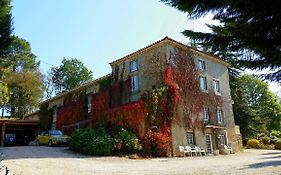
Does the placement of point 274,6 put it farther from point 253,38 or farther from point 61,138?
point 61,138

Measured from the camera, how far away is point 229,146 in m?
30.9

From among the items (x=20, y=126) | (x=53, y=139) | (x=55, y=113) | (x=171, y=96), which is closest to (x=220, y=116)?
(x=171, y=96)

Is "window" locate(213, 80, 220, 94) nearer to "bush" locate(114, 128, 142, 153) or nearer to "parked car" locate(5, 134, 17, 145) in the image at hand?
"bush" locate(114, 128, 142, 153)

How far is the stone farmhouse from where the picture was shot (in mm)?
26094

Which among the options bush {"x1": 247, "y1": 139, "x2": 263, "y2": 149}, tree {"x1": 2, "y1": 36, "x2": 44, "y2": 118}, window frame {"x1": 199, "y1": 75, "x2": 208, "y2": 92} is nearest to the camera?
window frame {"x1": 199, "y1": 75, "x2": 208, "y2": 92}

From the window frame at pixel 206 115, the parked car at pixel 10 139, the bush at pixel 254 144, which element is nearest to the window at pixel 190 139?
the window frame at pixel 206 115

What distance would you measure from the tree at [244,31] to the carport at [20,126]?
3766 centimetres

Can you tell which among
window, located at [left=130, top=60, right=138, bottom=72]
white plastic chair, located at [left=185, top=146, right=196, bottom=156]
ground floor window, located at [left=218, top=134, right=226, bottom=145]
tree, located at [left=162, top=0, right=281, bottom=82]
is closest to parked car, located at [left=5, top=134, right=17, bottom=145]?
window, located at [left=130, top=60, right=138, bottom=72]

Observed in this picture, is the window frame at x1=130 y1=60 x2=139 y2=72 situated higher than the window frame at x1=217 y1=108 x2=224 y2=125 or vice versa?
the window frame at x1=130 y1=60 x2=139 y2=72

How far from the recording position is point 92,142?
2245 centimetres

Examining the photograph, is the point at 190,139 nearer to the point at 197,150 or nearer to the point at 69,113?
the point at 197,150

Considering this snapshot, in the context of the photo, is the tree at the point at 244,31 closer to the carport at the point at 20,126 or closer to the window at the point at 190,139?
the window at the point at 190,139

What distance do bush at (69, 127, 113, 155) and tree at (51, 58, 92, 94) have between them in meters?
40.6

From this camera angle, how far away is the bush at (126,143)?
23.0 m
